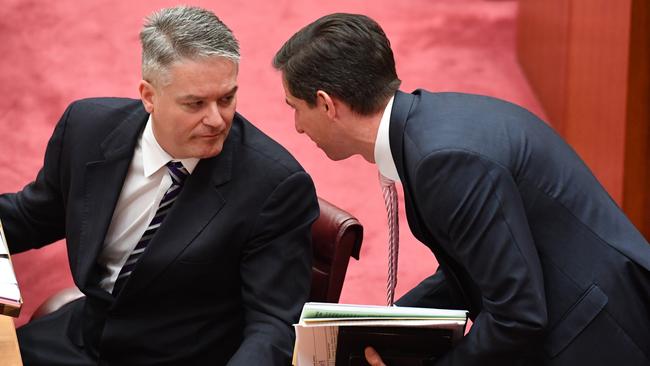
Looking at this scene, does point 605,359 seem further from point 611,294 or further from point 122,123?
point 122,123

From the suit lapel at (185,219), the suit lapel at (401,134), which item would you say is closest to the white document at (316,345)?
the suit lapel at (401,134)

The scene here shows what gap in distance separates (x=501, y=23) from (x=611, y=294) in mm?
3727

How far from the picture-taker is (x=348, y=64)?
2277 millimetres

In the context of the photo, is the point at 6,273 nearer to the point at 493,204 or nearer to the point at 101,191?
the point at 101,191

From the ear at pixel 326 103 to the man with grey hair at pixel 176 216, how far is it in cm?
23

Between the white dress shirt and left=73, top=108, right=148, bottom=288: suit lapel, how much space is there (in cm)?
3

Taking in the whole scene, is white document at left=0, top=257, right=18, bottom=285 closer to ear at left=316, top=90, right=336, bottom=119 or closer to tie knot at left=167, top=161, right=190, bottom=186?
tie knot at left=167, top=161, right=190, bottom=186

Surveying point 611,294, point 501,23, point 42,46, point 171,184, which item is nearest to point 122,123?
A: point 171,184

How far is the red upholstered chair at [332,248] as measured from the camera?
2.57m

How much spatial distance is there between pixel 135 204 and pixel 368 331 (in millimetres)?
692

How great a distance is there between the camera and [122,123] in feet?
8.68

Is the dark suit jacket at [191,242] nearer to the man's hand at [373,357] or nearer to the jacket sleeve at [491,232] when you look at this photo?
the man's hand at [373,357]

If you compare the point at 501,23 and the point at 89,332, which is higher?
the point at 89,332

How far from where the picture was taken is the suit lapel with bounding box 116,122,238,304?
2514 mm
